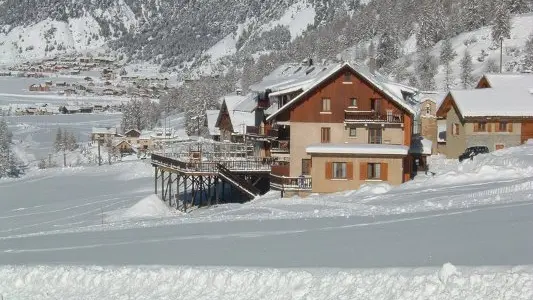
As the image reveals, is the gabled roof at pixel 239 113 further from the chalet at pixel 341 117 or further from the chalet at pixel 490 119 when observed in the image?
the chalet at pixel 341 117

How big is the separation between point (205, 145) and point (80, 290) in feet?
114

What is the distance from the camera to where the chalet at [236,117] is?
205 ft

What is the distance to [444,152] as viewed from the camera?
5766cm

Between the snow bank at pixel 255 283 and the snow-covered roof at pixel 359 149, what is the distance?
2060 centimetres

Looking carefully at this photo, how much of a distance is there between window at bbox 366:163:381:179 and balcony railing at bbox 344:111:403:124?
10.4ft

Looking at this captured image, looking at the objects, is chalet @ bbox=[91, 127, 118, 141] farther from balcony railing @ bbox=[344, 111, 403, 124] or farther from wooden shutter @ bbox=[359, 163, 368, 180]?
wooden shutter @ bbox=[359, 163, 368, 180]

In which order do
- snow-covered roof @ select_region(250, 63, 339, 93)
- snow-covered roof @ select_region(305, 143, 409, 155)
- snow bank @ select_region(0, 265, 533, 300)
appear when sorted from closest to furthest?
snow bank @ select_region(0, 265, 533, 300) < snow-covered roof @ select_region(305, 143, 409, 155) < snow-covered roof @ select_region(250, 63, 339, 93)

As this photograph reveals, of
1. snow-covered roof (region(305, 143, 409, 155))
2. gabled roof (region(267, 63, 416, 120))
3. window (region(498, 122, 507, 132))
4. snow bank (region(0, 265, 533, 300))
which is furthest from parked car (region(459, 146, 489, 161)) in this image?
snow bank (region(0, 265, 533, 300))

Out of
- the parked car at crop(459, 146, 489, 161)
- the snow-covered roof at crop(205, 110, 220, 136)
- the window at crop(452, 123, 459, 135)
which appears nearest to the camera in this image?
the parked car at crop(459, 146, 489, 161)

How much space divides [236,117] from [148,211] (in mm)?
25749

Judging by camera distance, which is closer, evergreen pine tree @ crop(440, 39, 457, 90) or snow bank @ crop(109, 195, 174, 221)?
snow bank @ crop(109, 195, 174, 221)

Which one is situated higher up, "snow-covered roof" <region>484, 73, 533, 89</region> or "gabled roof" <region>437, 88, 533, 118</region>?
"snow-covered roof" <region>484, 73, 533, 89</region>

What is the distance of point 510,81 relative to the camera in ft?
189

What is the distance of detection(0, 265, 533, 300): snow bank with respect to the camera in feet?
54.4
